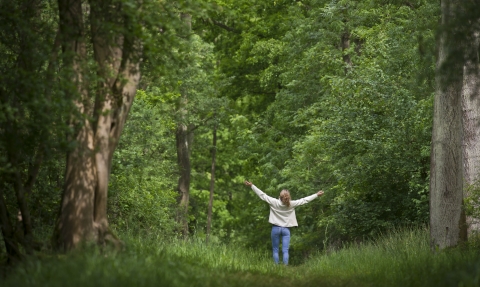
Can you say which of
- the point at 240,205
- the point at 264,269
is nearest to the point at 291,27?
the point at 240,205

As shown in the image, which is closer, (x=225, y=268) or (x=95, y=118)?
(x=95, y=118)

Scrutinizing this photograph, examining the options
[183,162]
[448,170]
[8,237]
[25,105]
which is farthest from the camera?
[183,162]

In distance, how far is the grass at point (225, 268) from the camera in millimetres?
8859

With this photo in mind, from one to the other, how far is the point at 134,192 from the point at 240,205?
23570 millimetres

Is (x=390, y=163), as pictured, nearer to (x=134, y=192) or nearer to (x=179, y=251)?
(x=134, y=192)

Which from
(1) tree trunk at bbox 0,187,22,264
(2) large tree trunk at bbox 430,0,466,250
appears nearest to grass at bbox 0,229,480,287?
(2) large tree trunk at bbox 430,0,466,250

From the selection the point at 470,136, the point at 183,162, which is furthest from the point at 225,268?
the point at 183,162

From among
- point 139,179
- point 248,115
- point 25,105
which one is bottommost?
point 139,179

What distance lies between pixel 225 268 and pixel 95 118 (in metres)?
3.12

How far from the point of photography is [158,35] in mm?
11625

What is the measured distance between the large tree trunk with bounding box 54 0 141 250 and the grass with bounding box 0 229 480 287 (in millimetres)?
685

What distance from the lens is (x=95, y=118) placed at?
11336mm

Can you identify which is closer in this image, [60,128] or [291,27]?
[60,128]

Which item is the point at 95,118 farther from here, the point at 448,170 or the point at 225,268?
the point at 448,170
